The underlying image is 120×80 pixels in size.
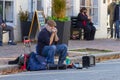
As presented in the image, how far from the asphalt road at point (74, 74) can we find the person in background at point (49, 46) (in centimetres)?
52

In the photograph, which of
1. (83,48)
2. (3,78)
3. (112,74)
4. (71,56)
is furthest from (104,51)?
(3,78)

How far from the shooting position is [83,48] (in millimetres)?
19422

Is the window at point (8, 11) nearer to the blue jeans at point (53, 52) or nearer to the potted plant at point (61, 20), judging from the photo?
the potted plant at point (61, 20)

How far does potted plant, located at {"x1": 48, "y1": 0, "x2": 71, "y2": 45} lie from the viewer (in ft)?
58.3

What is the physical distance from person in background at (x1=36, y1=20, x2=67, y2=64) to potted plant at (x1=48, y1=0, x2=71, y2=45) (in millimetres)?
2858

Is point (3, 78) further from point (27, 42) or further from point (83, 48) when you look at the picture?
point (83, 48)

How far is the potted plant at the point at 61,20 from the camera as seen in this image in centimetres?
1777

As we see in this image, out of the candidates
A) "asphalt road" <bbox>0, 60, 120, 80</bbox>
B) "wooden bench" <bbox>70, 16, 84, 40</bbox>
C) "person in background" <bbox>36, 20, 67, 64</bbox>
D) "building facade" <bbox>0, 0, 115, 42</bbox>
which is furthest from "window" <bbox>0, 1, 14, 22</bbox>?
"asphalt road" <bbox>0, 60, 120, 80</bbox>

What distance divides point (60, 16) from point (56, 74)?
5.81 meters

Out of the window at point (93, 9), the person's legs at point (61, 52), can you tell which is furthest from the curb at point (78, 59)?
the window at point (93, 9)

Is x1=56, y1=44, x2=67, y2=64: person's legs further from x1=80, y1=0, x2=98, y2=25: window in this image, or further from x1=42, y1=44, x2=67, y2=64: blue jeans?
x1=80, y1=0, x2=98, y2=25: window

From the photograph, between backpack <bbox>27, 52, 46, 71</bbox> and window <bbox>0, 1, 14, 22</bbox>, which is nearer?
backpack <bbox>27, 52, 46, 71</bbox>

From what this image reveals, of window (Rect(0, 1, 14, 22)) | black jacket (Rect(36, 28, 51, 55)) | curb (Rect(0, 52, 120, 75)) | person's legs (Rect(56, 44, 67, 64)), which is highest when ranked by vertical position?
window (Rect(0, 1, 14, 22))

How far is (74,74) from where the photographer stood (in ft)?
43.5
